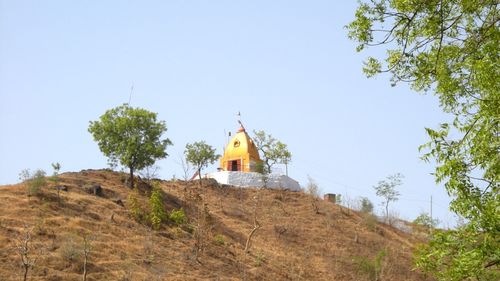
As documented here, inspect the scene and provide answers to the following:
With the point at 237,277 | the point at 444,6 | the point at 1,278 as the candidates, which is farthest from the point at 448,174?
the point at 237,277

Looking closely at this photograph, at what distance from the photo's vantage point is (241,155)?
127ft

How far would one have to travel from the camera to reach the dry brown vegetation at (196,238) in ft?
66.2

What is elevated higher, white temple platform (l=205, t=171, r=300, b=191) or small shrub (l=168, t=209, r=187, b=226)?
white temple platform (l=205, t=171, r=300, b=191)

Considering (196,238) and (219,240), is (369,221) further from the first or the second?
(196,238)

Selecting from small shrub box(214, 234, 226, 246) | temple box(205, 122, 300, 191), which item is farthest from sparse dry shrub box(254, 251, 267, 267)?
temple box(205, 122, 300, 191)

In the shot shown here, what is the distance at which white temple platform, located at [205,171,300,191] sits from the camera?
119 feet

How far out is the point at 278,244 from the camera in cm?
2819

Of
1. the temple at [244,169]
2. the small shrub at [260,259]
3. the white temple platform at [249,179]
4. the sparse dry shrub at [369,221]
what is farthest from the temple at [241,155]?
the small shrub at [260,259]

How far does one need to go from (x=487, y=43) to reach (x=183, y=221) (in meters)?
21.0

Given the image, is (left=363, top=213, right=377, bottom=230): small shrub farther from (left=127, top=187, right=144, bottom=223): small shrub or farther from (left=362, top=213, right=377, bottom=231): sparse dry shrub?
(left=127, top=187, right=144, bottom=223): small shrub

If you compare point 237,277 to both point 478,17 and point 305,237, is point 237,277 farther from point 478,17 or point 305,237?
point 478,17

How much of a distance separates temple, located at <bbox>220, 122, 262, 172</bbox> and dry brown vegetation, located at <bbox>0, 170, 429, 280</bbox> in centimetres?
303

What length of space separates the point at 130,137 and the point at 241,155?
11072mm

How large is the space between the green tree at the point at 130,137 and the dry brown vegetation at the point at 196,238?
5.15ft
